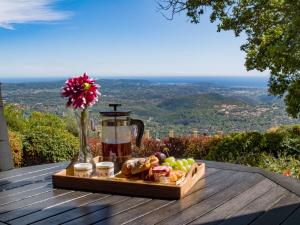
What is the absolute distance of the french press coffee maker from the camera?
2207 millimetres

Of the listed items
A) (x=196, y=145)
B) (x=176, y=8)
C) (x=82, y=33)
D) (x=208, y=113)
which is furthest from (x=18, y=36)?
(x=196, y=145)

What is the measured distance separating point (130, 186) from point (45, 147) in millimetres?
4624

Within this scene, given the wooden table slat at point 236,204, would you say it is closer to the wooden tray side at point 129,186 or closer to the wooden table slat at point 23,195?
the wooden tray side at point 129,186

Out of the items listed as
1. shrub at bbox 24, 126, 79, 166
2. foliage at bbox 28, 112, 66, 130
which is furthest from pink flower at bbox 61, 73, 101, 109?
foliage at bbox 28, 112, 66, 130

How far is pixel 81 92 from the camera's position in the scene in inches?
82.4

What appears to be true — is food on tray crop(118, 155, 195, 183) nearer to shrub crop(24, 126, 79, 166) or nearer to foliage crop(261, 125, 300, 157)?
foliage crop(261, 125, 300, 157)

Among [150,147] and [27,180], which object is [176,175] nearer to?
[27,180]

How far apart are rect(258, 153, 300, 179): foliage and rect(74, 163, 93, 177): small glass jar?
9.48 ft

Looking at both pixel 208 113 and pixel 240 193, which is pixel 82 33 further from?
pixel 240 193

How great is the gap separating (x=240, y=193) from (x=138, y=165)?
1.61ft

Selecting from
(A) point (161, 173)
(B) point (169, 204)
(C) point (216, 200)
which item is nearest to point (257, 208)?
(C) point (216, 200)

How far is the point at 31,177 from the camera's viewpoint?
232 cm

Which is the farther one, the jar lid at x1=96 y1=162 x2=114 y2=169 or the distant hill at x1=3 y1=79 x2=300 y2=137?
the distant hill at x1=3 y1=79 x2=300 y2=137

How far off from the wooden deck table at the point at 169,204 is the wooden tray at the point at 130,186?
0.04 m
